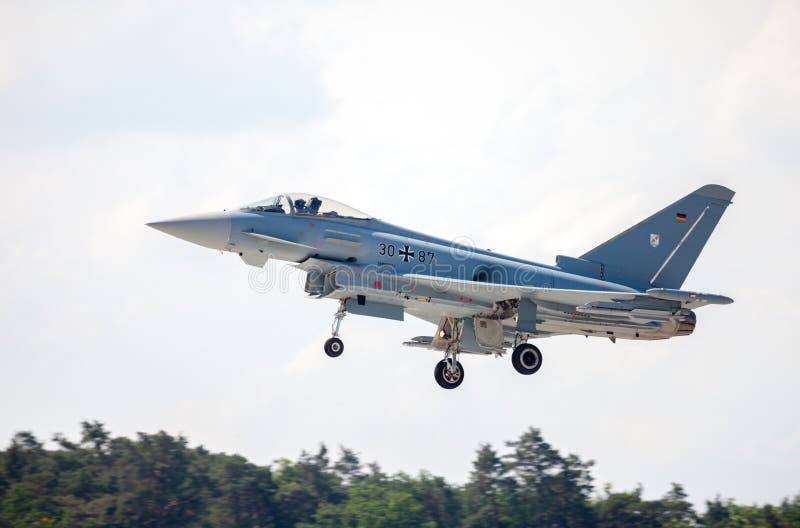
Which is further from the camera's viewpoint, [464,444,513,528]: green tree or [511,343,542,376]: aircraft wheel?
[464,444,513,528]: green tree

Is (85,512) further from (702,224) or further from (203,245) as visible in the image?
(702,224)

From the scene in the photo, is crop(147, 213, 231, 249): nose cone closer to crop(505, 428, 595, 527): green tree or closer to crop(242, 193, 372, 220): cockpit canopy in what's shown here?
crop(242, 193, 372, 220): cockpit canopy

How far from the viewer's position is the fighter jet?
73.2 feet

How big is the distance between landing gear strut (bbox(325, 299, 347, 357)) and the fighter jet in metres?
0.03

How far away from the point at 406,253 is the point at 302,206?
8.24ft

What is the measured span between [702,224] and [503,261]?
5117 mm

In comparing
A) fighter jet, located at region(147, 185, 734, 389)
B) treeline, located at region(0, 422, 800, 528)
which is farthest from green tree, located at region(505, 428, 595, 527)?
fighter jet, located at region(147, 185, 734, 389)

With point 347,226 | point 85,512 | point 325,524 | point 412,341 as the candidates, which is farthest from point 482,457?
point 347,226

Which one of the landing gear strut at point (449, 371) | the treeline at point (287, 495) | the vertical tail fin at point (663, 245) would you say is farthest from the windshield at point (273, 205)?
the treeline at point (287, 495)

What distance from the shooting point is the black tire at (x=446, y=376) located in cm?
2447

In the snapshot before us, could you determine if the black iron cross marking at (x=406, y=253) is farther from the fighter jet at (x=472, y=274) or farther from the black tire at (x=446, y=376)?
the black tire at (x=446, y=376)

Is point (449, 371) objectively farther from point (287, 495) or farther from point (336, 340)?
point (287, 495)

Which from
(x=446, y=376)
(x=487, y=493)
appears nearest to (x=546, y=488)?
(x=487, y=493)

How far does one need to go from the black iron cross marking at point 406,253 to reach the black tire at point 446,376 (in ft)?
9.44
